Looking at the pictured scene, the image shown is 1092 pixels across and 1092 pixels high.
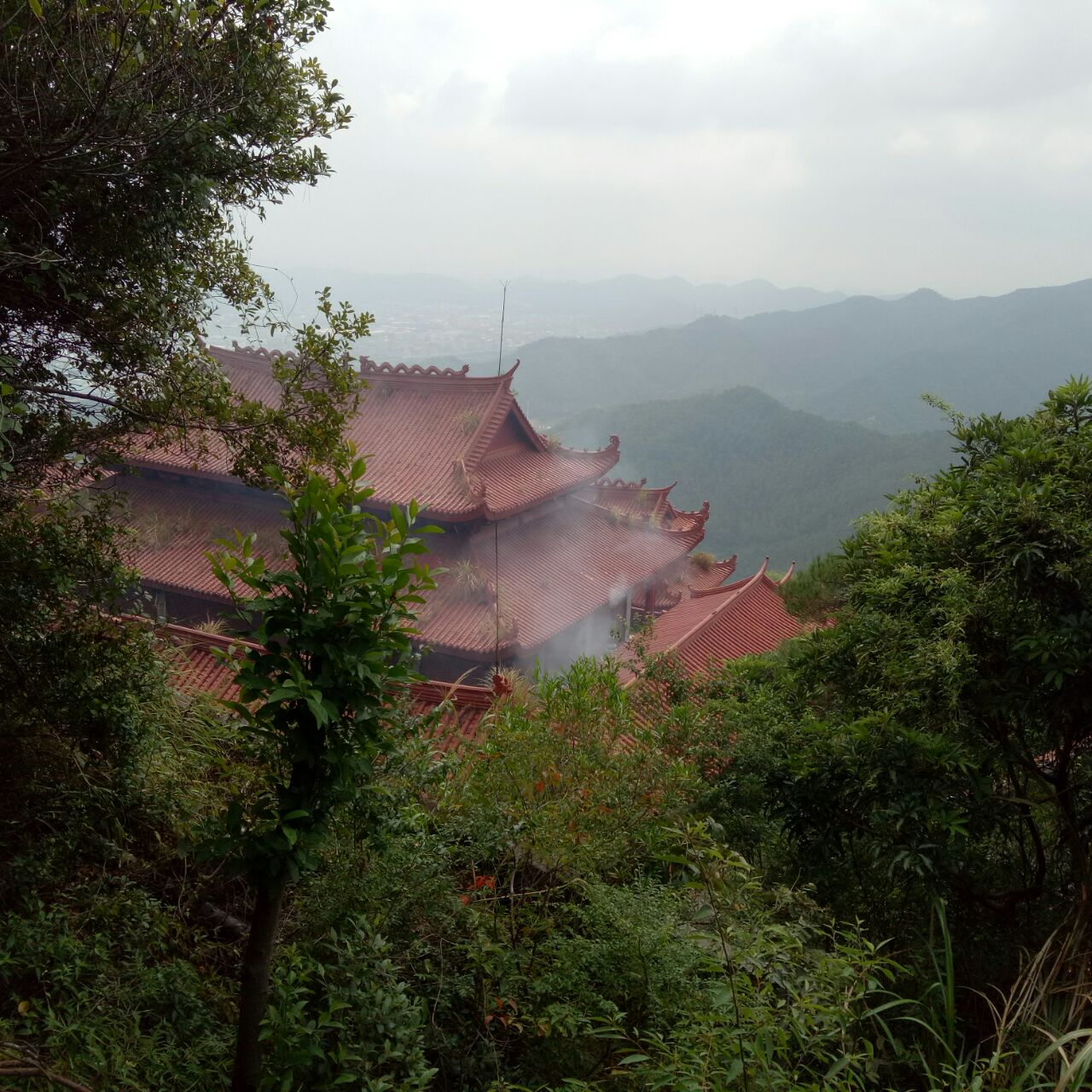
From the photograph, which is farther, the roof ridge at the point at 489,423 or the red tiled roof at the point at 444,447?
the roof ridge at the point at 489,423

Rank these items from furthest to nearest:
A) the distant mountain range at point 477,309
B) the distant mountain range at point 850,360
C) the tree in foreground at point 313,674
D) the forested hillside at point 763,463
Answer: the distant mountain range at point 850,360, the distant mountain range at point 477,309, the forested hillside at point 763,463, the tree in foreground at point 313,674

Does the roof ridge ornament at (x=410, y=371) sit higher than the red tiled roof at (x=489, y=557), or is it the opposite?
the roof ridge ornament at (x=410, y=371)

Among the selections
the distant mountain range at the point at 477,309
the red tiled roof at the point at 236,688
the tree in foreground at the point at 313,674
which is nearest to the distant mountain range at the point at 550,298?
the distant mountain range at the point at 477,309

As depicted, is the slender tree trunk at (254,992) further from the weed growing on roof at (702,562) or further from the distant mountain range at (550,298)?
the distant mountain range at (550,298)

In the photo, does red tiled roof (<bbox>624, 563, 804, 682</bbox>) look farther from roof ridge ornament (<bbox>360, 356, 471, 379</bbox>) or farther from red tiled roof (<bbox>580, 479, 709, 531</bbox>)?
roof ridge ornament (<bbox>360, 356, 471, 379</bbox>)

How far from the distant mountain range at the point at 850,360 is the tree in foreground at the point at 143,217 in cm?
7884

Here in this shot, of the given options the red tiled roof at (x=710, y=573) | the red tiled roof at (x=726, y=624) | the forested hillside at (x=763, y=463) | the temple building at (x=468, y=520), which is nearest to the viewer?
the red tiled roof at (x=726, y=624)

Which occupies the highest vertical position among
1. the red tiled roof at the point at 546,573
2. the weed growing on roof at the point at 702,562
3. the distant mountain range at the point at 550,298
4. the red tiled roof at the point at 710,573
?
the distant mountain range at the point at 550,298

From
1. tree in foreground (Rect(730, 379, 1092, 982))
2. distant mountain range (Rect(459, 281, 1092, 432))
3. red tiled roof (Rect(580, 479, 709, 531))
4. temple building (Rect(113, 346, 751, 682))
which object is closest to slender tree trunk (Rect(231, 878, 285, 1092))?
tree in foreground (Rect(730, 379, 1092, 982))

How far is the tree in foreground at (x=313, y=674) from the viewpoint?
2443 mm

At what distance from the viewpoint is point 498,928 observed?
150 inches

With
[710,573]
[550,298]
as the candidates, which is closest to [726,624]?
[710,573]

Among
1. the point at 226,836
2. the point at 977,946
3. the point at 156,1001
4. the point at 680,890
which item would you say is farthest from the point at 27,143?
the point at 977,946

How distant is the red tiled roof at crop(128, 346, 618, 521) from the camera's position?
14211 mm
